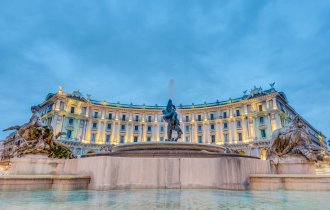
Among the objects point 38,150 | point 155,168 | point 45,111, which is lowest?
point 155,168

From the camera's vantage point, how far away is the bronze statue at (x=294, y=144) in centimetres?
847

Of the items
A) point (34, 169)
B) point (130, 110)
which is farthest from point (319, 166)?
point (130, 110)

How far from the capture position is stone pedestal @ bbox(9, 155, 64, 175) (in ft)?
26.2

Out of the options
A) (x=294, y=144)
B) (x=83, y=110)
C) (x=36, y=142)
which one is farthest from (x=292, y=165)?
(x=83, y=110)

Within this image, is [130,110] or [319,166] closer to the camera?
[319,166]

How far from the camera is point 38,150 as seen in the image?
891 cm

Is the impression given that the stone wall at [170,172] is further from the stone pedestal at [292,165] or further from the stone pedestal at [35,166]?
the stone pedestal at [292,165]

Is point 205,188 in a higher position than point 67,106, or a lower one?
lower

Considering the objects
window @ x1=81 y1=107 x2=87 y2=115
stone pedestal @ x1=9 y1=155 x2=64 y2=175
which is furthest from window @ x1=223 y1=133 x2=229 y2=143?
stone pedestal @ x1=9 y1=155 x2=64 y2=175

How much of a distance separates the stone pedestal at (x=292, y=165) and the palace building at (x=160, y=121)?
Result: 124 ft

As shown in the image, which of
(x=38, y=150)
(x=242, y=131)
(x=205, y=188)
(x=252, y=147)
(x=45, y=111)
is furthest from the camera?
(x=45, y=111)

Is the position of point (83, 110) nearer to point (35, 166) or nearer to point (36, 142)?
point (36, 142)

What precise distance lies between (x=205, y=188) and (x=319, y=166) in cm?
655

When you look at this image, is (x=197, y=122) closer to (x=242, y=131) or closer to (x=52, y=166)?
(x=242, y=131)
